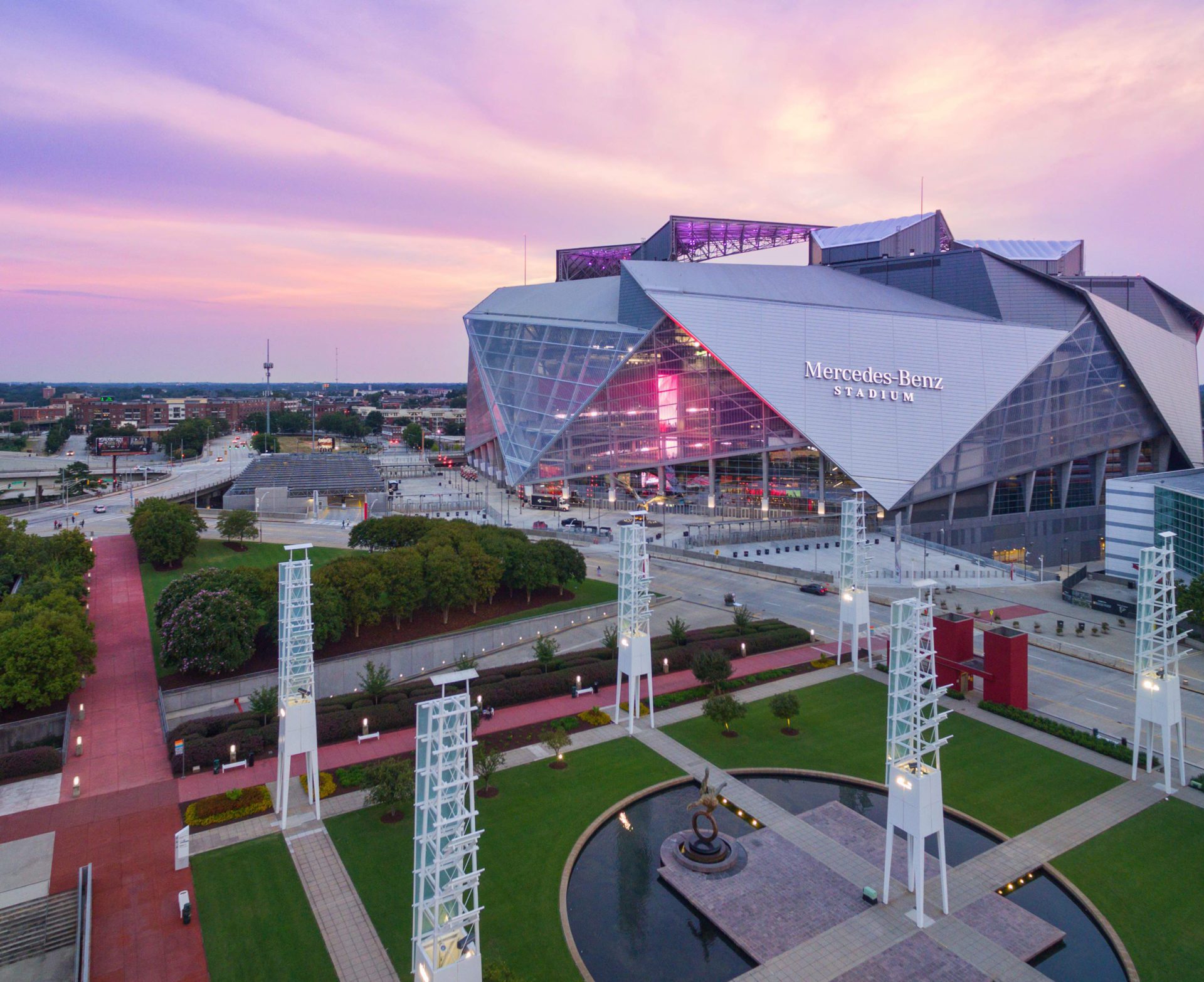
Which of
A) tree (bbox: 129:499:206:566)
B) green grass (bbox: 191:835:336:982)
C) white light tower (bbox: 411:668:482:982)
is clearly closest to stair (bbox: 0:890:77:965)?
green grass (bbox: 191:835:336:982)

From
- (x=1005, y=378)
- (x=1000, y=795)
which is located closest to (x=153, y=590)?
(x=1000, y=795)

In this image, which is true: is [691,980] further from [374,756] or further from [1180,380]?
[1180,380]

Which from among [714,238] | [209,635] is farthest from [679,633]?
[714,238]

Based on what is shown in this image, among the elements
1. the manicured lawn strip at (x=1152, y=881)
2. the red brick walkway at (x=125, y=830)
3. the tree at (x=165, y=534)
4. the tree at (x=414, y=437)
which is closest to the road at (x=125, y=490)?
the tree at (x=165, y=534)

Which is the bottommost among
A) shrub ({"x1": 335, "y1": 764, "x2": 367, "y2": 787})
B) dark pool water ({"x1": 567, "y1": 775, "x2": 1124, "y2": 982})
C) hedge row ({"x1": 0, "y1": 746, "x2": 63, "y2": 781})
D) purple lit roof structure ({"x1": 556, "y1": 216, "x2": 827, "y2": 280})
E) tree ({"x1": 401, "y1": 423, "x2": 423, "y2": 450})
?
dark pool water ({"x1": 567, "y1": 775, "x2": 1124, "y2": 982})

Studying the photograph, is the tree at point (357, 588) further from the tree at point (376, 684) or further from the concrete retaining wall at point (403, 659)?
the tree at point (376, 684)

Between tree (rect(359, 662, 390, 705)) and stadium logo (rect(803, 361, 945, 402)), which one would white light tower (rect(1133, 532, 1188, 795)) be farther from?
stadium logo (rect(803, 361, 945, 402))

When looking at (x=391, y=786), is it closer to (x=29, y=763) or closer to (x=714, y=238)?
(x=29, y=763)
